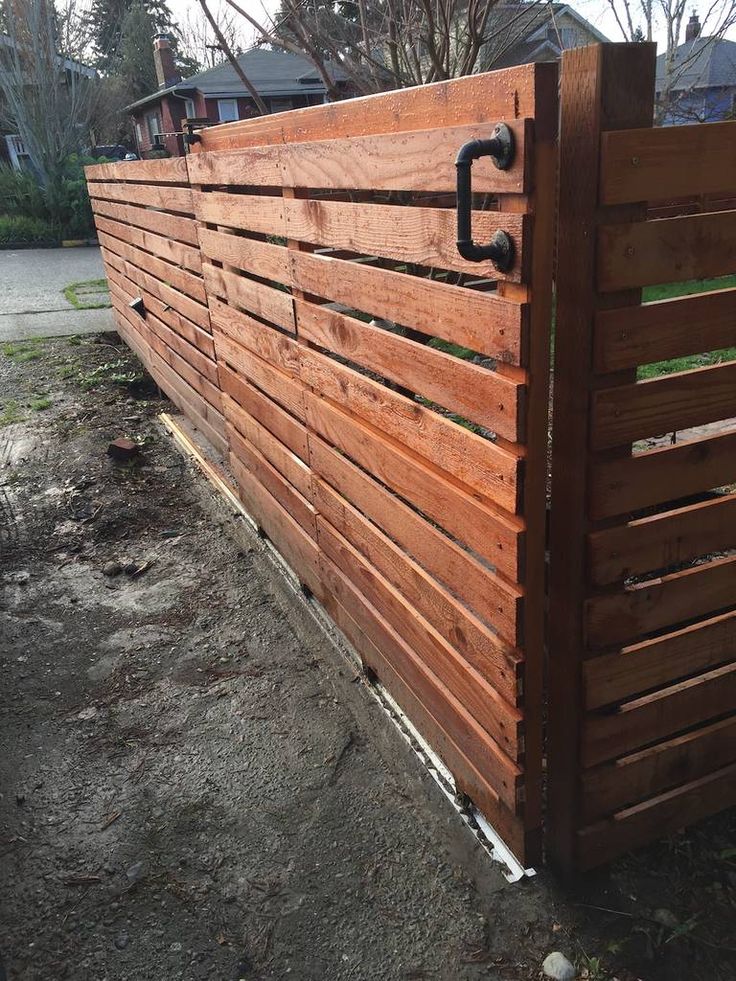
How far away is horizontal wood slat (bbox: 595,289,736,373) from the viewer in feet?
5.49

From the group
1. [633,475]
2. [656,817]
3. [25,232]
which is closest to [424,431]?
[633,475]

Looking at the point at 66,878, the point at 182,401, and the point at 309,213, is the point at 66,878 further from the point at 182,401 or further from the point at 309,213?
the point at 182,401

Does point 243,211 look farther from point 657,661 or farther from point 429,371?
point 657,661

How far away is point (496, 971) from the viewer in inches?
80.8

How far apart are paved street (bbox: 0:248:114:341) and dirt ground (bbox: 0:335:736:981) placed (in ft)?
23.1

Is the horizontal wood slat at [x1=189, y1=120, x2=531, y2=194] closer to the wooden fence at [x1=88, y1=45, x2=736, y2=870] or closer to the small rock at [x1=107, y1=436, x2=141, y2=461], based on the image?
the wooden fence at [x1=88, y1=45, x2=736, y2=870]

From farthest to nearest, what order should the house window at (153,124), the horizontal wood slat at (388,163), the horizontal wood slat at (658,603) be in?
1. the house window at (153,124)
2. the horizontal wood slat at (658,603)
3. the horizontal wood slat at (388,163)

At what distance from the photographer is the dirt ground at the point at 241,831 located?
2.13m

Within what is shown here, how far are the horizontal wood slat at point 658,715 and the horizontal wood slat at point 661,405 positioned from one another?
777 millimetres

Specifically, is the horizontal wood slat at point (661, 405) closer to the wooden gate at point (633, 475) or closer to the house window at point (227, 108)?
the wooden gate at point (633, 475)

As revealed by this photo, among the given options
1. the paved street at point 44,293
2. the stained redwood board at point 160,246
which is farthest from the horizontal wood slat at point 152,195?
the paved street at point 44,293

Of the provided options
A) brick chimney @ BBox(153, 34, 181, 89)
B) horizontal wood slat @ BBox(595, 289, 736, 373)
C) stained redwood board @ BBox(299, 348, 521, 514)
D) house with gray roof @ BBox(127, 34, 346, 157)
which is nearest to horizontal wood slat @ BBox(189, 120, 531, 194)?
horizontal wood slat @ BBox(595, 289, 736, 373)

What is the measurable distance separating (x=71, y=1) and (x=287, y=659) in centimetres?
2948

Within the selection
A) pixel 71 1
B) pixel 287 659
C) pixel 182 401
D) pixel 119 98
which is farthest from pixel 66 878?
pixel 119 98
